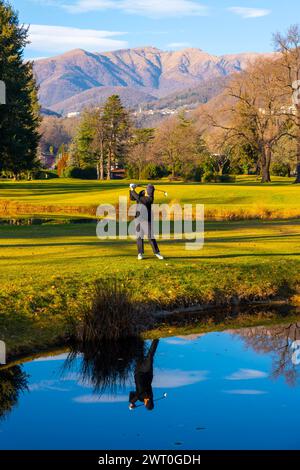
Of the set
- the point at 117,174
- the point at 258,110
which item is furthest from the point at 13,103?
the point at 117,174

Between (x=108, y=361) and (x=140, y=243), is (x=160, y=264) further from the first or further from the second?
(x=108, y=361)

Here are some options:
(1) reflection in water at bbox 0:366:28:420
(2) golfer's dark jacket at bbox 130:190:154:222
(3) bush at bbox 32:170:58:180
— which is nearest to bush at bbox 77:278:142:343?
(1) reflection in water at bbox 0:366:28:420

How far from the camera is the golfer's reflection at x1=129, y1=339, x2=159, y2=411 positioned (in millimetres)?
12531

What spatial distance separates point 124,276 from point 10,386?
272 inches

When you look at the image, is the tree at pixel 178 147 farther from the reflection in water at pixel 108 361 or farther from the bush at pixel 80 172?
the reflection in water at pixel 108 361

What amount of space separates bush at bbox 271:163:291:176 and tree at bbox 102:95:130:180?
34.5m

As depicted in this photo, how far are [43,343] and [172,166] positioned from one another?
95788 millimetres

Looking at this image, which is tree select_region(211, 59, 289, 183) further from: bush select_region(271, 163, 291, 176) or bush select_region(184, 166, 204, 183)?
bush select_region(271, 163, 291, 176)

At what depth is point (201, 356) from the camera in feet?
51.5

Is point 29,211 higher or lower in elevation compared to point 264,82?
lower

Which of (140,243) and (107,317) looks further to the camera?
(140,243)

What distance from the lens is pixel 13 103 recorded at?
62219mm
